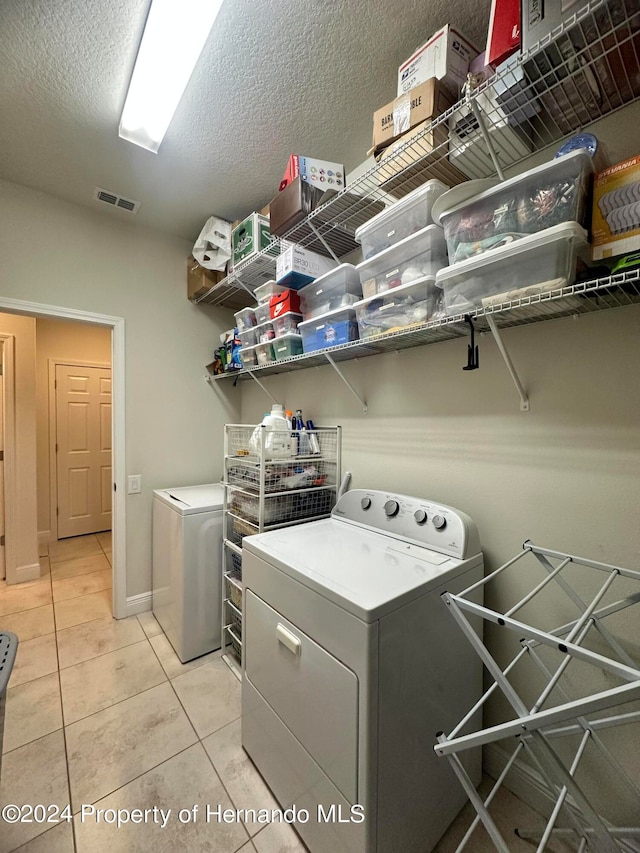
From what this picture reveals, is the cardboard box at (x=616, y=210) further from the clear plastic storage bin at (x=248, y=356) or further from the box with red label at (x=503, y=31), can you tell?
the clear plastic storage bin at (x=248, y=356)

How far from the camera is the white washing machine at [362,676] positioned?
913 mm

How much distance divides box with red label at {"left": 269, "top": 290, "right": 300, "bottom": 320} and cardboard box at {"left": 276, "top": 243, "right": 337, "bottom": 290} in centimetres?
4

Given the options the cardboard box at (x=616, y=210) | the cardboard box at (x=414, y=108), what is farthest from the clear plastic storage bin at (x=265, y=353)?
the cardboard box at (x=616, y=210)

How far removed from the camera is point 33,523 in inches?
116

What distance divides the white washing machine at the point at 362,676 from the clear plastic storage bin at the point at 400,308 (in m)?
0.71

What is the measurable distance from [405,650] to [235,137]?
2.28 meters

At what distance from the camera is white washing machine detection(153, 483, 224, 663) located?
6.42ft

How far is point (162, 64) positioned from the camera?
4.45 ft

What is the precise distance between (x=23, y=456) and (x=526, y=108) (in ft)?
12.5

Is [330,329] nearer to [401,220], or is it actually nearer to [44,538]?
[401,220]

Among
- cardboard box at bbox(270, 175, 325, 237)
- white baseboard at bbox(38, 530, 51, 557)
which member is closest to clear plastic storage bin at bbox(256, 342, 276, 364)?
cardboard box at bbox(270, 175, 325, 237)

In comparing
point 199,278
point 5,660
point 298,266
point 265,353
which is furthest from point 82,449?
point 5,660

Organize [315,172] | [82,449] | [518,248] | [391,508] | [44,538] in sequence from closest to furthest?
1. [518,248]
2. [391,508]
3. [315,172]
4. [44,538]
5. [82,449]

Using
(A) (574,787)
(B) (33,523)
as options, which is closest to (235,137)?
(A) (574,787)
